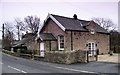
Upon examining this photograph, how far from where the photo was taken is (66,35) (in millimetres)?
29375

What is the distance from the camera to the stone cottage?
97.7ft

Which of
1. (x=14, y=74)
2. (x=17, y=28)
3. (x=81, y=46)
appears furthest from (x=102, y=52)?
(x=17, y=28)

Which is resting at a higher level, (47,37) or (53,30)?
(53,30)

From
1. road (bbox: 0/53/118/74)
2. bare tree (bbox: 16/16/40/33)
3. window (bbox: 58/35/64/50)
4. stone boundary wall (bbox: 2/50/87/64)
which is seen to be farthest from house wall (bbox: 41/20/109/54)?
bare tree (bbox: 16/16/40/33)

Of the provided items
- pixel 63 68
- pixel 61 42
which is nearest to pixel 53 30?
pixel 61 42

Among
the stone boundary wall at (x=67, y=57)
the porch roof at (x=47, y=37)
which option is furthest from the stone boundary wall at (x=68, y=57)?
the porch roof at (x=47, y=37)

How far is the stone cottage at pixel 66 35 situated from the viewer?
97.7 feet

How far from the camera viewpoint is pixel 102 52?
37000 millimetres

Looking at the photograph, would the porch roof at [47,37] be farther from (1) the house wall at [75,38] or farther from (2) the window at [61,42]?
(2) the window at [61,42]

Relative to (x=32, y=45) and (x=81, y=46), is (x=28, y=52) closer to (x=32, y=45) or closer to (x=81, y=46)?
(x=32, y=45)

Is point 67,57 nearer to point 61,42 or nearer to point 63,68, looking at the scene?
point 63,68

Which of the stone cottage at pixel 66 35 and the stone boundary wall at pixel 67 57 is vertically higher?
the stone cottage at pixel 66 35

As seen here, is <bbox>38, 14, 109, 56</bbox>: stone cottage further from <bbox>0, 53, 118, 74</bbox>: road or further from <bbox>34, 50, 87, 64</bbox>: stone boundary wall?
<bbox>0, 53, 118, 74</bbox>: road

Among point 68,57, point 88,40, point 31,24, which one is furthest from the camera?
point 31,24
